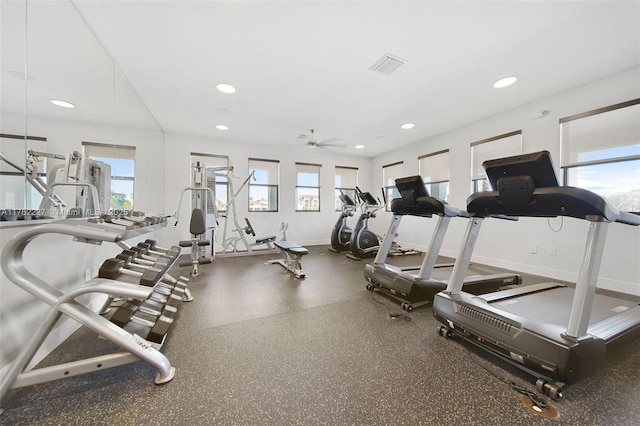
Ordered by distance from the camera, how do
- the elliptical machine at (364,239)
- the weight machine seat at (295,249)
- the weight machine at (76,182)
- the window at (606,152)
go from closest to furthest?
1. the weight machine at (76,182)
2. the window at (606,152)
3. the weight machine seat at (295,249)
4. the elliptical machine at (364,239)

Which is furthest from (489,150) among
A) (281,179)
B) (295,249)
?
(281,179)

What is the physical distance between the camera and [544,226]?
355cm

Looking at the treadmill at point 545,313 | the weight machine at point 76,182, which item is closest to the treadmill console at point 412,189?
the treadmill at point 545,313

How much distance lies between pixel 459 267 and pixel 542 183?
33.9 inches

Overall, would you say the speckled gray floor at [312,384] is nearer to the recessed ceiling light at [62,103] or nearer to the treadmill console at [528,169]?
the treadmill console at [528,169]

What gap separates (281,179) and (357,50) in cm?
415

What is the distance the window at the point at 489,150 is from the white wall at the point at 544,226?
0.09 m

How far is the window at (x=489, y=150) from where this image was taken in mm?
3953

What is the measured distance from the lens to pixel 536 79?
3.00 m

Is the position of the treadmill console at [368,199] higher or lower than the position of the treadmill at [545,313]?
higher

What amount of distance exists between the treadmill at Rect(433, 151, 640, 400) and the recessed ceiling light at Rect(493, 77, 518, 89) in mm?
2319

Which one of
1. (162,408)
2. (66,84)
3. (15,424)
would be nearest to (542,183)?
(162,408)

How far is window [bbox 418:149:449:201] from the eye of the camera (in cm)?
514

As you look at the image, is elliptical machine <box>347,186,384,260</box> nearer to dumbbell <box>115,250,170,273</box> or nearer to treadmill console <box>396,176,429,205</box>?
treadmill console <box>396,176,429,205</box>
